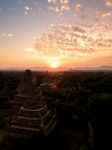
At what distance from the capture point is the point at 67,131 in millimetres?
22422

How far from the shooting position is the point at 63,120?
25766 millimetres

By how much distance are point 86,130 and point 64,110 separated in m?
5.85

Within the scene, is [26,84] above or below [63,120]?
above

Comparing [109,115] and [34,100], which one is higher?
[34,100]

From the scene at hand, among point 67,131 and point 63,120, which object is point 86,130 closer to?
point 67,131

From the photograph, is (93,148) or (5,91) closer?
(93,148)

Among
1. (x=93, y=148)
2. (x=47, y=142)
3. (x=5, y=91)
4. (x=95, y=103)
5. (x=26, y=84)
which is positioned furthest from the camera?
(x=5, y=91)

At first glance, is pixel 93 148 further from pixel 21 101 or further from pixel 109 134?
pixel 21 101

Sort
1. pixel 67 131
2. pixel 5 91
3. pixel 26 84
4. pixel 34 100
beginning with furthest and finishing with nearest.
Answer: pixel 5 91
pixel 26 84
pixel 67 131
pixel 34 100

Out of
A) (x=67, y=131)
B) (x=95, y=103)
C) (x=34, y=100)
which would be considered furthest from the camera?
(x=95, y=103)

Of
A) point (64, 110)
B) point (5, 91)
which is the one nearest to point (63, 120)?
point (64, 110)

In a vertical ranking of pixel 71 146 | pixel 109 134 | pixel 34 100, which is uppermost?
pixel 34 100

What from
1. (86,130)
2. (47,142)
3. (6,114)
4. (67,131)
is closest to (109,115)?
(86,130)

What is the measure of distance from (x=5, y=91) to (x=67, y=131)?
19.9 metres
